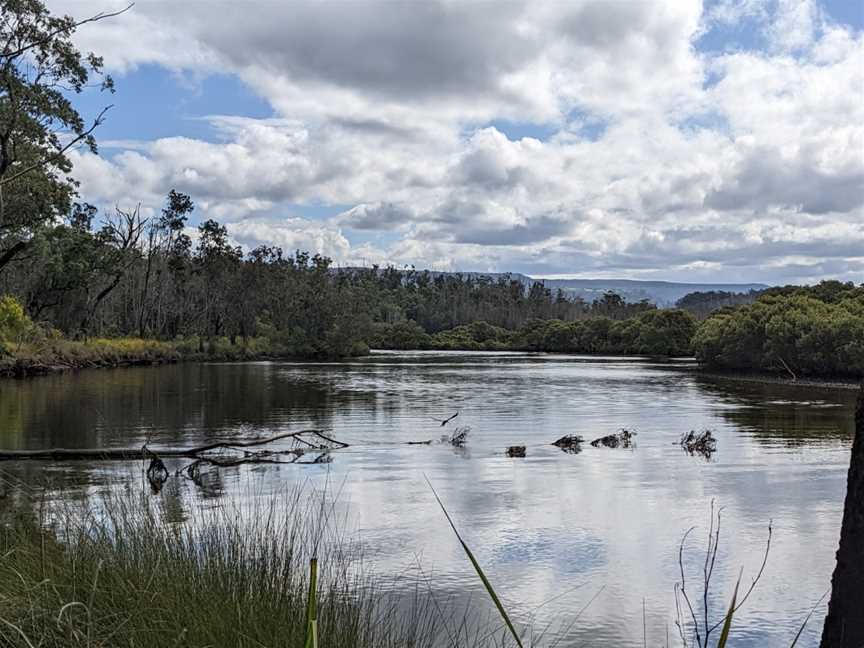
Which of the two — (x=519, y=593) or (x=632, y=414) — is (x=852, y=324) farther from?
(x=519, y=593)

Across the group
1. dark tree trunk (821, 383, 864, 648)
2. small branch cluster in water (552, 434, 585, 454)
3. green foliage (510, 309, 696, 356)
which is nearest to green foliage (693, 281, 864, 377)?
green foliage (510, 309, 696, 356)

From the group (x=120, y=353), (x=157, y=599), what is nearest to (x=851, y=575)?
(x=157, y=599)

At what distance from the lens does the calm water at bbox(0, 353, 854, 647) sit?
372 inches

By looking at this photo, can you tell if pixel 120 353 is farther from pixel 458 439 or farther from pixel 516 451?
pixel 516 451

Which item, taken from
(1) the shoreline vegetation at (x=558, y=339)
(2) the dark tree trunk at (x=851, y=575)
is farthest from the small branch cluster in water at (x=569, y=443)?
(2) the dark tree trunk at (x=851, y=575)

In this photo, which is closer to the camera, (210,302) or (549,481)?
(549,481)

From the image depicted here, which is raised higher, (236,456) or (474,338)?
(474,338)

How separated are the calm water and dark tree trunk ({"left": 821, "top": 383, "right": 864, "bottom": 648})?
3.99 metres

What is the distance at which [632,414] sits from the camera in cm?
3002

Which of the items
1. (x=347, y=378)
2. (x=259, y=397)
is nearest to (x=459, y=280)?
(x=347, y=378)

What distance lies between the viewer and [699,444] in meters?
21.3

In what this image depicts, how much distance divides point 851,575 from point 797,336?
55.4 metres

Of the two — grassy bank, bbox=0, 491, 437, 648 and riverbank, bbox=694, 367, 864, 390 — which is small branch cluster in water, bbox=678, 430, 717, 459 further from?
riverbank, bbox=694, 367, 864, 390

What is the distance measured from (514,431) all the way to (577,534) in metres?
12.7
